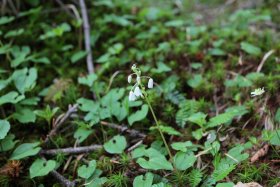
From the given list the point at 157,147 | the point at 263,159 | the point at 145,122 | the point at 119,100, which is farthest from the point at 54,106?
the point at 263,159

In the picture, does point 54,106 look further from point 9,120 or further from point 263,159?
point 263,159

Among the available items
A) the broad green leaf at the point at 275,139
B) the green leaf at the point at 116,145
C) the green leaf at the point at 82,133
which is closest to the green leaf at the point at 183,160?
the green leaf at the point at 116,145

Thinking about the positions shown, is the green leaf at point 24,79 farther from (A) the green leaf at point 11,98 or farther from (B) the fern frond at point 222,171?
(B) the fern frond at point 222,171

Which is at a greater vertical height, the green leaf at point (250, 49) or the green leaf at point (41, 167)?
the green leaf at point (250, 49)

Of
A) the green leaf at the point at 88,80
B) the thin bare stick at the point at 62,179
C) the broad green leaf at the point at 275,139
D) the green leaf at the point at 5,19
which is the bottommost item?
the thin bare stick at the point at 62,179

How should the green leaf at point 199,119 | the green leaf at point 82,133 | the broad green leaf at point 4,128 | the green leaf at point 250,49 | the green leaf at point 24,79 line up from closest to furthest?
1. the broad green leaf at point 4,128
2. the green leaf at point 199,119
3. the green leaf at point 82,133
4. the green leaf at point 24,79
5. the green leaf at point 250,49

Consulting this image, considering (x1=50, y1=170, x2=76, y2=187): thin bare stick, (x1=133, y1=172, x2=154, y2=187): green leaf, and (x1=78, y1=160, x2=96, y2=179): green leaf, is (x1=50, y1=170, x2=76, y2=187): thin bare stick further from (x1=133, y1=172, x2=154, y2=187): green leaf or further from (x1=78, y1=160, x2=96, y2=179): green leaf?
(x1=133, y1=172, x2=154, y2=187): green leaf

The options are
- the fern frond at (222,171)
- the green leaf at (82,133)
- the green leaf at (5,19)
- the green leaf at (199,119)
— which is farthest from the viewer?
the green leaf at (5,19)
